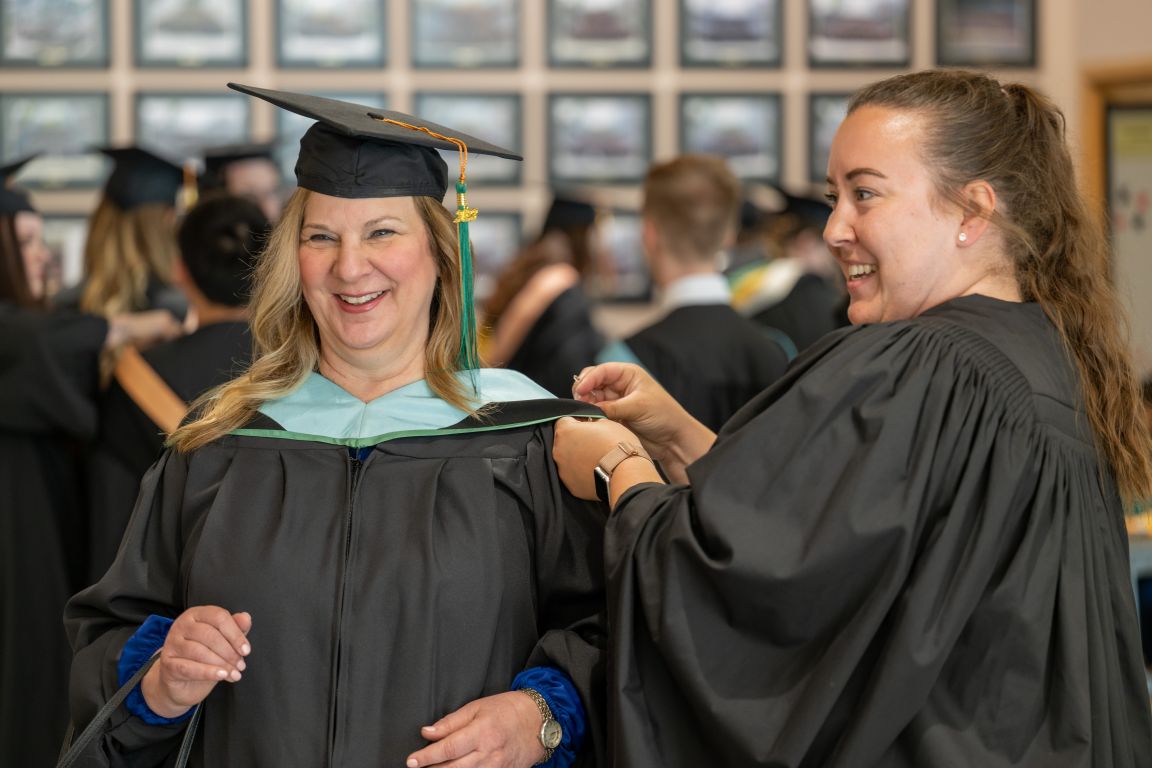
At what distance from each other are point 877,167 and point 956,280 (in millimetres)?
219

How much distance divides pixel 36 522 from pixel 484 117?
372cm

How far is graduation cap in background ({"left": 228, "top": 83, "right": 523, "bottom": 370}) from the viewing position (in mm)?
2309

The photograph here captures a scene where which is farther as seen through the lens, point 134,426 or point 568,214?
point 568,214

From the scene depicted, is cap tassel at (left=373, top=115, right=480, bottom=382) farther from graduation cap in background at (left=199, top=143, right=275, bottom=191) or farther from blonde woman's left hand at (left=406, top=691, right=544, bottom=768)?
graduation cap in background at (left=199, top=143, right=275, bottom=191)

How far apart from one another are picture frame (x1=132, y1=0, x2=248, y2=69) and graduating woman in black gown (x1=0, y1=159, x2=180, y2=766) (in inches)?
121

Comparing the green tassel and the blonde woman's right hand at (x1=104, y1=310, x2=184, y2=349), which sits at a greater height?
the green tassel

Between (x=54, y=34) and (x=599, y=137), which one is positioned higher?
(x=54, y=34)

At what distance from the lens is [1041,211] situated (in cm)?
221

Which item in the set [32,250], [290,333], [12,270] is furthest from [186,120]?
[290,333]

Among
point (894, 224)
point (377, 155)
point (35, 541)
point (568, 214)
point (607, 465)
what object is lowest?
point (35, 541)

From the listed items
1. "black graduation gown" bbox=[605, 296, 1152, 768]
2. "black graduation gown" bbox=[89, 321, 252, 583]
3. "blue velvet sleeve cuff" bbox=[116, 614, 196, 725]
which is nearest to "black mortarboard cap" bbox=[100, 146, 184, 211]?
"black graduation gown" bbox=[89, 321, 252, 583]

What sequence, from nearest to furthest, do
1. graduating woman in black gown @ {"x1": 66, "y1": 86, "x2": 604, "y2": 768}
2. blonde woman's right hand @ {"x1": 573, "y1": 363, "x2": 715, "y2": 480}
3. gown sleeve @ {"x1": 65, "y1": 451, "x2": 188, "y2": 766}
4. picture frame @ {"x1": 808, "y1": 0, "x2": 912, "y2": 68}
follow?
graduating woman in black gown @ {"x1": 66, "y1": 86, "x2": 604, "y2": 768} < gown sleeve @ {"x1": 65, "y1": 451, "x2": 188, "y2": 766} < blonde woman's right hand @ {"x1": 573, "y1": 363, "x2": 715, "y2": 480} < picture frame @ {"x1": 808, "y1": 0, "x2": 912, "y2": 68}

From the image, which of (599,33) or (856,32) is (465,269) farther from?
(856,32)

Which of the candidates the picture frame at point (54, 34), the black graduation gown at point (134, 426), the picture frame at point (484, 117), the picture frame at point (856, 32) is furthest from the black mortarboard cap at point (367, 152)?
the picture frame at point (856, 32)
